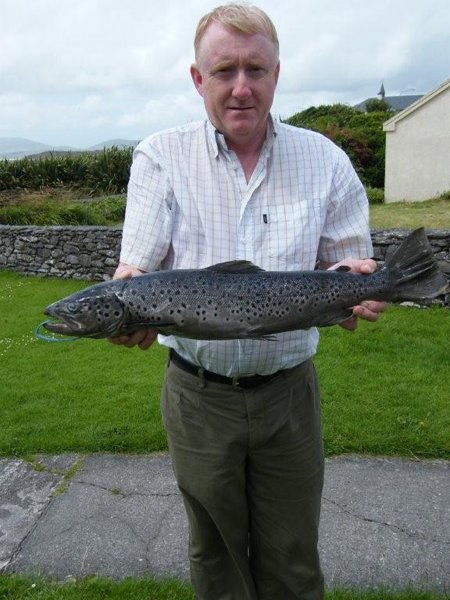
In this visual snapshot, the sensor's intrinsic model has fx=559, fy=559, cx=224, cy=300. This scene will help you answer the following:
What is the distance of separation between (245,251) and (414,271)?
856 mm

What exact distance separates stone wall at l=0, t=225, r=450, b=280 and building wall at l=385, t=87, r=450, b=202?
17681 millimetres

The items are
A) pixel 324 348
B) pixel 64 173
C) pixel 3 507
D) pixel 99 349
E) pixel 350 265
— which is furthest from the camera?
pixel 64 173

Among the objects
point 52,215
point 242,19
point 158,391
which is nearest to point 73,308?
point 242,19

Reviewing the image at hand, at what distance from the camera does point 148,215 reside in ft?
8.73

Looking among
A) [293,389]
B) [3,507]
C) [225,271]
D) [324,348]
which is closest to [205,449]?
[293,389]

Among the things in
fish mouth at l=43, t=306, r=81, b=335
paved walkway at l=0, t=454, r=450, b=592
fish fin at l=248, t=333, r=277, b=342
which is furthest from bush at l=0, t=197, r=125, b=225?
fish fin at l=248, t=333, r=277, b=342

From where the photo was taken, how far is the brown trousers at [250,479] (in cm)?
285

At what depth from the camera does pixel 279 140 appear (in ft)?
9.21

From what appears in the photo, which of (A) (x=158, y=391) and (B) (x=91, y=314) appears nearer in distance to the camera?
(B) (x=91, y=314)

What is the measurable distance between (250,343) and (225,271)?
0.39m

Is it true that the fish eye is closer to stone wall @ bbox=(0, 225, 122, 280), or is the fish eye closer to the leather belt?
the leather belt

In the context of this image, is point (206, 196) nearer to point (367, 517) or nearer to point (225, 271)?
point (225, 271)

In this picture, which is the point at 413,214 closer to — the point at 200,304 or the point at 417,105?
the point at 417,105

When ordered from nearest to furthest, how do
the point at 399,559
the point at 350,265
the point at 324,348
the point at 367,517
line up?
the point at 350,265 < the point at 399,559 < the point at 367,517 < the point at 324,348
